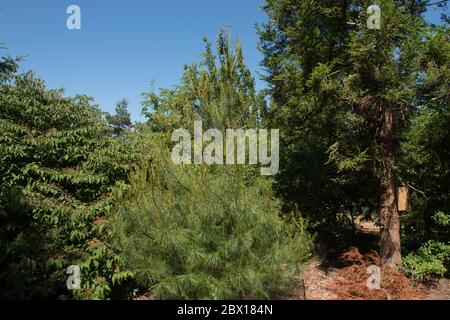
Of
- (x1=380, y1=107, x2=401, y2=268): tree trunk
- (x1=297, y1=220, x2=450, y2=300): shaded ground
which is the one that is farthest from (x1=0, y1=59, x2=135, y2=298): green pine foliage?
(x1=380, y1=107, x2=401, y2=268): tree trunk

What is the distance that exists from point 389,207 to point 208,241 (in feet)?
15.0

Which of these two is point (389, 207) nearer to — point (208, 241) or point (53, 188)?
point (208, 241)

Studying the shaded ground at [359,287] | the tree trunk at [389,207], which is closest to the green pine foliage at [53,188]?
the shaded ground at [359,287]

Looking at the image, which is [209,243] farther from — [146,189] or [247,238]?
[146,189]

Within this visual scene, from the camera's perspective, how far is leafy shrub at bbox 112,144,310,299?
4.78 m

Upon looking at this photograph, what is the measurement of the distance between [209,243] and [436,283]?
5358 millimetres

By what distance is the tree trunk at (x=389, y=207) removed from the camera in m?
7.42

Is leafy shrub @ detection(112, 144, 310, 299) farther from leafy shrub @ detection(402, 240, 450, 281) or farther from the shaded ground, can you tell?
leafy shrub @ detection(402, 240, 450, 281)

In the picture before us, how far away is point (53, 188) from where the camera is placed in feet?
19.3

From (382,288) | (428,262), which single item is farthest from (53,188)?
(428,262)

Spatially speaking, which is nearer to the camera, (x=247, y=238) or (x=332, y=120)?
(x=247, y=238)

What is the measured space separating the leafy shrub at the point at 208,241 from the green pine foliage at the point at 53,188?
1.91ft
